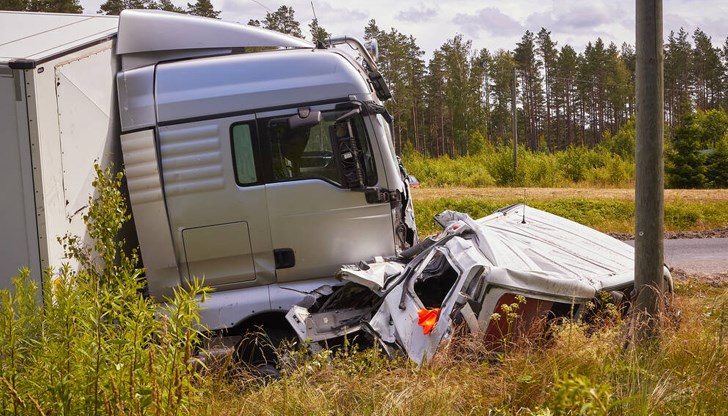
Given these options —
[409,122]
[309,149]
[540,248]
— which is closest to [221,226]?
[309,149]

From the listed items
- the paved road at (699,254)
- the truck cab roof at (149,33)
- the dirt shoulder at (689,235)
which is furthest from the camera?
the dirt shoulder at (689,235)

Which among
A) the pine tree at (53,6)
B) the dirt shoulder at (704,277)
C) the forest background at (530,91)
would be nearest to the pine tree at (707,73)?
the forest background at (530,91)

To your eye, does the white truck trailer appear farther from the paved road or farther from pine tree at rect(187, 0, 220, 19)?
pine tree at rect(187, 0, 220, 19)

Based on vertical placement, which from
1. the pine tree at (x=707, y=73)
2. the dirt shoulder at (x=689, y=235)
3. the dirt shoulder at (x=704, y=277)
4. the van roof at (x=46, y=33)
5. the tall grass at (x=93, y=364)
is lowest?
the dirt shoulder at (x=689, y=235)

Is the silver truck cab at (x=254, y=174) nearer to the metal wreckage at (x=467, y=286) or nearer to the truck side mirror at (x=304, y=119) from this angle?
the truck side mirror at (x=304, y=119)

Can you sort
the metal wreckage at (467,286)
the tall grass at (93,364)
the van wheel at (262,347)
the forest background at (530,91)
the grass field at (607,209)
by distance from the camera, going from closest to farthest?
the tall grass at (93,364)
the metal wreckage at (467,286)
the van wheel at (262,347)
the grass field at (607,209)
the forest background at (530,91)

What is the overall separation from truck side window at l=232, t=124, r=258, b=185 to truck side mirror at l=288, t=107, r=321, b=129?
40 centimetres

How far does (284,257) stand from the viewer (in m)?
6.13

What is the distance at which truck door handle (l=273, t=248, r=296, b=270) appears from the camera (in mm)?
6133

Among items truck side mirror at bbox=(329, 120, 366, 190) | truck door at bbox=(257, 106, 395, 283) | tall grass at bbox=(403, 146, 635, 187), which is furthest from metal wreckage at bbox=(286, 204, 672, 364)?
tall grass at bbox=(403, 146, 635, 187)

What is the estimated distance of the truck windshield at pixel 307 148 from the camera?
615 cm

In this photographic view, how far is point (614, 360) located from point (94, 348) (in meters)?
2.99

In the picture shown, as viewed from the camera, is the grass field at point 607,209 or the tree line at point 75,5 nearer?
the grass field at point 607,209

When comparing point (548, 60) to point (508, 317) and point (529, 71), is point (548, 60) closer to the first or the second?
point (529, 71)
